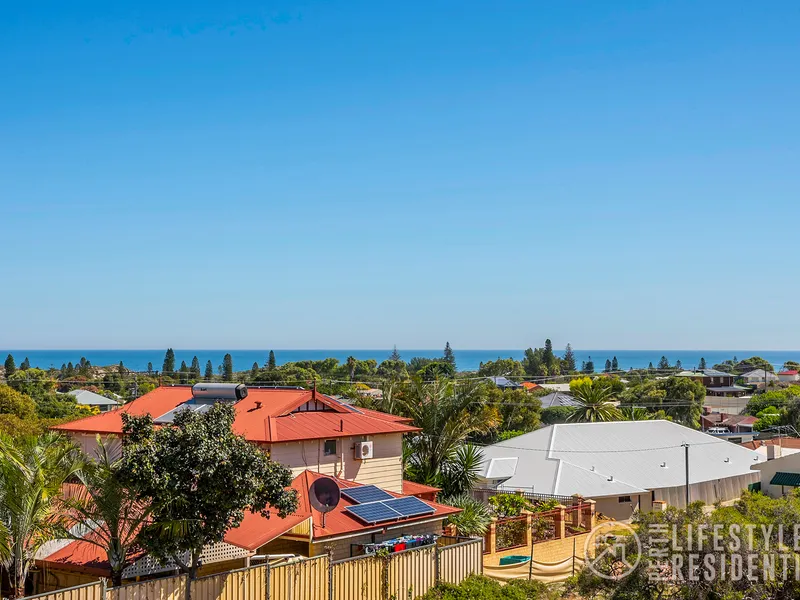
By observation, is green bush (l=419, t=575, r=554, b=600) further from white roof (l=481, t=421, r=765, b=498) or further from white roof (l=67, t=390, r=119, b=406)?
white roof (l=67, t=390, r=119, b=406)

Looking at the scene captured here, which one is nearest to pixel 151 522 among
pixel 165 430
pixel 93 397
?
pixel 165 430

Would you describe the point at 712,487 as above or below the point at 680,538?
below

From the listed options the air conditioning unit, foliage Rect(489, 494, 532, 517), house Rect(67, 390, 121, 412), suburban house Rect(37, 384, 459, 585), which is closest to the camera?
suburban house Rect(37, 384, 459, 585)

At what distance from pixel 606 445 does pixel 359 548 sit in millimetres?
27968

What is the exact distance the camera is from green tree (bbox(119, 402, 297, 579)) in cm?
1742

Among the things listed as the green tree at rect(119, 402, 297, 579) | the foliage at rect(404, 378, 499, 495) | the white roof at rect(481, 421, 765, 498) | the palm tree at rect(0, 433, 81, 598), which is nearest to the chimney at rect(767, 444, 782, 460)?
the white roof at rect(481, 421, 765, 498)

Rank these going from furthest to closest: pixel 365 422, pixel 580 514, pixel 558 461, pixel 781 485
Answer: pixel 781 485, pixel 558 461, pixel 580 514, pixel 365 422

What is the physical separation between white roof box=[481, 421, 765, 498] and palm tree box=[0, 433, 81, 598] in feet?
85.1

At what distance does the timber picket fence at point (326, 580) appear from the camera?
55.9 feet

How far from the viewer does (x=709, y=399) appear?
148 m

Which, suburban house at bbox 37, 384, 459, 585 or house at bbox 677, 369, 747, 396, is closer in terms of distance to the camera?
suburban house at bbox 37, 384, 459, 585

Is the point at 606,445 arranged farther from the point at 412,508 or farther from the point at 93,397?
the point at 93,397

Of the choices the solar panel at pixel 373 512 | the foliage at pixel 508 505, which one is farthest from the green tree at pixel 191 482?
the foliage at pixel 508 505

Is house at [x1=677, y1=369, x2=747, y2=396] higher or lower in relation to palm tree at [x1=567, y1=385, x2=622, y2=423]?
lower
